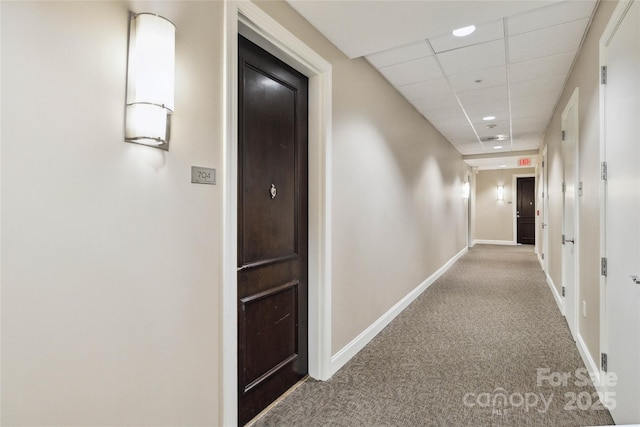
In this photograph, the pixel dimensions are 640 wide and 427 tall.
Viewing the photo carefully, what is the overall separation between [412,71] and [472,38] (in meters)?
0.75

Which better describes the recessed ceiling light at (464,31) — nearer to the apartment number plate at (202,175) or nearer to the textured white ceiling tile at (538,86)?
the textured white ceiling tile at (538,86)

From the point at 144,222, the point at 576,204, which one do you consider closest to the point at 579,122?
the point at 576,204

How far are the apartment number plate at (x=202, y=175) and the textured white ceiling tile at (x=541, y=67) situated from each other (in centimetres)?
300

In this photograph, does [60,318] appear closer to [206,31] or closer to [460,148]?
[206,31]

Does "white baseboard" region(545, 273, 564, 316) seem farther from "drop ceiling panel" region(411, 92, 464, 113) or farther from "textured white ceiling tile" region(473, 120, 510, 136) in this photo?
"drop ceiling panel" region(411, 92, 464, 113)

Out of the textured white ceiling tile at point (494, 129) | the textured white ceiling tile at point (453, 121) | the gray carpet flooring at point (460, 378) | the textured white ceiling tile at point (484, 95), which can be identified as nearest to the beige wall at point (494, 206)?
the textured white ceiling tile at point (494, 129)

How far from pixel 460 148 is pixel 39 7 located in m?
7.98

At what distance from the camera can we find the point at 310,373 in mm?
2525

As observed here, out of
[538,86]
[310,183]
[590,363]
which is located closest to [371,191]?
[310,183]

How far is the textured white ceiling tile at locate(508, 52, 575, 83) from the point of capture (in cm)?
306

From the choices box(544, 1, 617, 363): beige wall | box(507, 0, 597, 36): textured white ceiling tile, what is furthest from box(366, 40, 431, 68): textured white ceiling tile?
box(544, 1, 617, 363): beige wall

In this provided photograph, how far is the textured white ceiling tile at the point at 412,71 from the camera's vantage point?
3.19 m

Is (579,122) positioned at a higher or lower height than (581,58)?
lower

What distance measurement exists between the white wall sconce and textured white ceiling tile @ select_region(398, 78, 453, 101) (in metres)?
3.03
